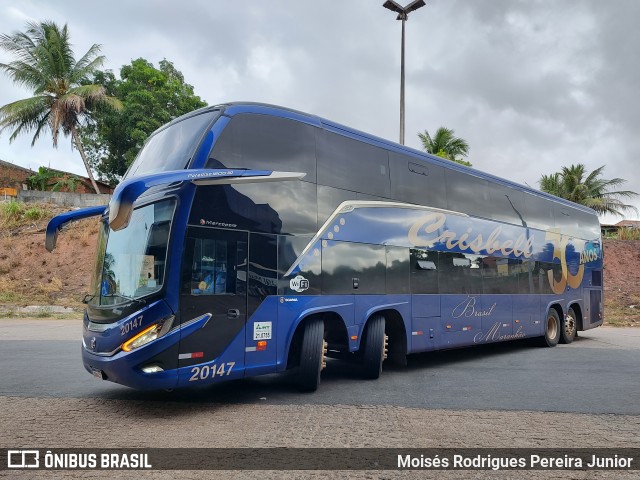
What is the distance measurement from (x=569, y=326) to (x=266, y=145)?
11.8 m

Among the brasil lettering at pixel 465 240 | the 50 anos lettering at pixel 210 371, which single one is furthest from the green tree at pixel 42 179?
the 50 anos lettering at pixel 210 371

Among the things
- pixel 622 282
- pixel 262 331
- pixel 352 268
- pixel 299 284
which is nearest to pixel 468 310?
pixel 352 268

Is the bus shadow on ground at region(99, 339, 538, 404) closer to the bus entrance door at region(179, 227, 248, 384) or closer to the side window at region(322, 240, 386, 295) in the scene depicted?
the bus entrance door at region(179, 227, 248, 384)

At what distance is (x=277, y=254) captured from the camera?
718cm

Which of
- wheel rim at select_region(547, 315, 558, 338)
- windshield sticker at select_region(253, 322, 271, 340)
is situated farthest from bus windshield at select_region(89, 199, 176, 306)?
wheel rim at select_region(547, 315, 558, 338)

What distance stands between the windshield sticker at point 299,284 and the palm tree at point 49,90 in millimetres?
24898

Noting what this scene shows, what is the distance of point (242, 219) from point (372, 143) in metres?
3.25

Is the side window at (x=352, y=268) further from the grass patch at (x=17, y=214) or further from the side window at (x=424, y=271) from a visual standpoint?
the grass patch at (x=17, y=214)

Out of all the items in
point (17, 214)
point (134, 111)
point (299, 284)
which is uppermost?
point (134, 111)

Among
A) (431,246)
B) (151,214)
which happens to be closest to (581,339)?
(431,246)

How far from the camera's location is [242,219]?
683 cm

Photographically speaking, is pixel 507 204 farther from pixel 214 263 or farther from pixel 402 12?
pixel 214 263

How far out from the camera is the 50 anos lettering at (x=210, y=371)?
6.15 m

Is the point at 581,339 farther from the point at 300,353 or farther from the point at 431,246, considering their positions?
the point at 300,353
